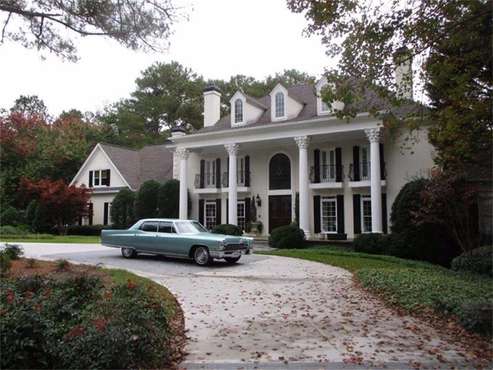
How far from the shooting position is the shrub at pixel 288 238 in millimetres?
20125

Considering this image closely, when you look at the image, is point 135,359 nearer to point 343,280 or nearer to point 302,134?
point 343,280

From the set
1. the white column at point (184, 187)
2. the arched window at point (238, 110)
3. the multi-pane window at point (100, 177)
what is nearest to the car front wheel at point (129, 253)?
the white column at point (184, 187)

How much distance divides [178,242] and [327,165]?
41.9 feet

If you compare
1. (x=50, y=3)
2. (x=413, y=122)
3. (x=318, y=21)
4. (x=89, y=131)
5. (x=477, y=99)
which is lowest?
(x=413, y=122)

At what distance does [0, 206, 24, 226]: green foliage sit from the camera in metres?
30.7

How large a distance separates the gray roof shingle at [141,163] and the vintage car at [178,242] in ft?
57.9

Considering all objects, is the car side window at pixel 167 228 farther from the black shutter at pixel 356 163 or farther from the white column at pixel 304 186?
the black shutter at pixel 356 163

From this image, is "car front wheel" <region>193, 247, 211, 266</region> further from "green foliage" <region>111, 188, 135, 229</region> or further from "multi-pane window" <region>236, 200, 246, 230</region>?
"green foliage" <region>111, 188, 135, 229</region>

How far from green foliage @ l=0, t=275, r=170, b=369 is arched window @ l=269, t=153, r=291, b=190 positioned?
64.3 feet

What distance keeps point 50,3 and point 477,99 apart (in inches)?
437

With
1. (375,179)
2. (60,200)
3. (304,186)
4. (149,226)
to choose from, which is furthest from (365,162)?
(60,200)

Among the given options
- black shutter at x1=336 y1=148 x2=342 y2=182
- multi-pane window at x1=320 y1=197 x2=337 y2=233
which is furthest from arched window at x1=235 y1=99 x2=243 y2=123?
multi-pane window at x1=320 y1=197 x2=337 y2=233

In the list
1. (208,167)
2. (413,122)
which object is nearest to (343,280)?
(413,122)

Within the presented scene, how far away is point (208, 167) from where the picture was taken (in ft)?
89.8
